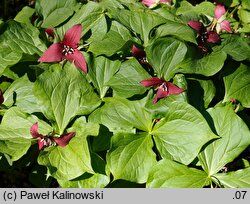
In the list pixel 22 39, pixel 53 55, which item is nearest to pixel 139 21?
pixel 53 55

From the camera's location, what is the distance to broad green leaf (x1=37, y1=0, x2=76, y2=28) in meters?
1.63

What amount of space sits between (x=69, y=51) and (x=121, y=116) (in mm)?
321

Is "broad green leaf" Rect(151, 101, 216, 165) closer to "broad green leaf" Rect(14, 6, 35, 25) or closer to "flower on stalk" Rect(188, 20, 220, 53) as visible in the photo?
"flower on stalk" Rect(188, 20, 220, 53)

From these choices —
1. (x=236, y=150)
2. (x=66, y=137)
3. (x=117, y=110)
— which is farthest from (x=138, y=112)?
(x=236, y=150)

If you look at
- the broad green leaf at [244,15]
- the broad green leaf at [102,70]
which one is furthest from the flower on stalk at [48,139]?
the broad green leaf at [244,15]

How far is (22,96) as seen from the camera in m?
1.59

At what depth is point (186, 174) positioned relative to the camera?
144 cm

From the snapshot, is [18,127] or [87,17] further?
[87,17]

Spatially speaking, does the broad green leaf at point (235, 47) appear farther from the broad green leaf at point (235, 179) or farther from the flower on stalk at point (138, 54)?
the broad green leaf at point (235, 179)

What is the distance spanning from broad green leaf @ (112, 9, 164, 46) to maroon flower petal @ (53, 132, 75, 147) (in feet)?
1.60

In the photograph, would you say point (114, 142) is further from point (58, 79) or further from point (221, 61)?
point (221, 61)

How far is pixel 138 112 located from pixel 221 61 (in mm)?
370

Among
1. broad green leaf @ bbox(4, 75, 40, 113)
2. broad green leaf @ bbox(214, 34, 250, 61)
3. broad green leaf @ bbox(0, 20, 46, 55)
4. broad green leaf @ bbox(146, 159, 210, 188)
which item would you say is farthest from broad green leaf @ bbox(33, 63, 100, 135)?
broad green leaf @ bbox(214, 34, 250, 61)

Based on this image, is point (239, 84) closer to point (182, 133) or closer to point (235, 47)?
point (235, 47)
